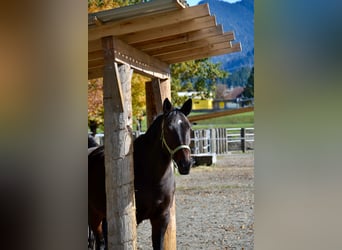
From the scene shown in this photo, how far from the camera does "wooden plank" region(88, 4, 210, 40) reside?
1.89 m

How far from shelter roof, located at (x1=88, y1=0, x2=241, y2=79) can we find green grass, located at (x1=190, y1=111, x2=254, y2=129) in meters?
0.28

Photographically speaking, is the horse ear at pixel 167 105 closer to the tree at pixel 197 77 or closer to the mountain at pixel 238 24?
the tree at pixel 197 77

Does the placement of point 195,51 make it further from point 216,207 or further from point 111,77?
point 216,207

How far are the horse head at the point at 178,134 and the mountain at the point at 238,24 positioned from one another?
28cm

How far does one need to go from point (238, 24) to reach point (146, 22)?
0.38 metres

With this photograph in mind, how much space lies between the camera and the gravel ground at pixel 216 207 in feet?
6.52

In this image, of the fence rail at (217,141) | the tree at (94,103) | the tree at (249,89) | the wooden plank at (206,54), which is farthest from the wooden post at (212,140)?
the tree at (94,103)

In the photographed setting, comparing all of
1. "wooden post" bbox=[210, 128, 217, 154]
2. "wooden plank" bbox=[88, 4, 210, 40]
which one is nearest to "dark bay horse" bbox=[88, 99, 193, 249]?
"wooden post" bbox=[210, 128, 217, 154]

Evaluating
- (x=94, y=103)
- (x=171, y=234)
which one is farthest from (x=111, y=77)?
(x=171, y=234)

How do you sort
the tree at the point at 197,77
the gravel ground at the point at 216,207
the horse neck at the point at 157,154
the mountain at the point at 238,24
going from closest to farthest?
the mountain at the point at 238,24
the gravel ground at the point at 216,207
the tree at the point at 197,77
the horse neck at the point at 157,154

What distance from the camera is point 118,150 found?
2066mm

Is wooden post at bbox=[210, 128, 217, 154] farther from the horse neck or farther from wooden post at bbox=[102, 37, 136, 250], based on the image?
wooden post at bbox=[102, 37, 136, 250]
